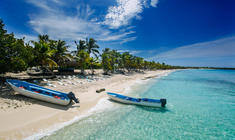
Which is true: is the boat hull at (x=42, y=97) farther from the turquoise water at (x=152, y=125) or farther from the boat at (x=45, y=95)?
the turquoise water at (x=152, y=125)

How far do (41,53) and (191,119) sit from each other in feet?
70.0

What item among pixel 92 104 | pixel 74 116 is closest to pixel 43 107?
pixel 74 116

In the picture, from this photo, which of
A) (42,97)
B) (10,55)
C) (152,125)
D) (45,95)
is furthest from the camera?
(10,55)

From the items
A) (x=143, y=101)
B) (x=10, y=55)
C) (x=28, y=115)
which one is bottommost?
(x=143, y=101)

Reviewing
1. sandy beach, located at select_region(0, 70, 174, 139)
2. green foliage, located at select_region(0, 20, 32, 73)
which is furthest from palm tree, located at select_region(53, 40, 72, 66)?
sandy beach, located at select_region(0, 70, 174, 139)

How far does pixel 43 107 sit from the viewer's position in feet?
25.4

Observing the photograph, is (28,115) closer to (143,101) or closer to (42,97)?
(42,97)

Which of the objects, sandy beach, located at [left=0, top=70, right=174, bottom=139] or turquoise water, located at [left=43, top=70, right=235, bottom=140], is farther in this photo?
turquoise water, located at [left=43, top=70, right=235, bottom=140]

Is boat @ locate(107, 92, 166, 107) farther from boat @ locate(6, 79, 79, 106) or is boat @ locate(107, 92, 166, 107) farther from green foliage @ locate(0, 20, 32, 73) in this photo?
green foliage @ locate(0, 20, 32, 73)

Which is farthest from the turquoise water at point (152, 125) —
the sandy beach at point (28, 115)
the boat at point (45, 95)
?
the boat at point (45, 95)

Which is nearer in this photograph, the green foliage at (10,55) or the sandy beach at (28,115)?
the sandy beach at (28,115)

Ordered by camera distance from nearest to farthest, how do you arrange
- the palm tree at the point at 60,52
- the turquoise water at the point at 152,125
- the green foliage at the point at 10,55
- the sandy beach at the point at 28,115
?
the sandy beach at the point at 28,115
the turquoise water at the point at 152,125
the green foliage at the point at 10,55
the palm tree at the point at 60,52

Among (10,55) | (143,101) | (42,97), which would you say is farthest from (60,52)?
(143,101)

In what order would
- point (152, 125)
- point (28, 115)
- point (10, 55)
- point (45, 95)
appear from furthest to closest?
point (10, 55) → point (45, 95) → point (152, 125) → point (28, 115)
